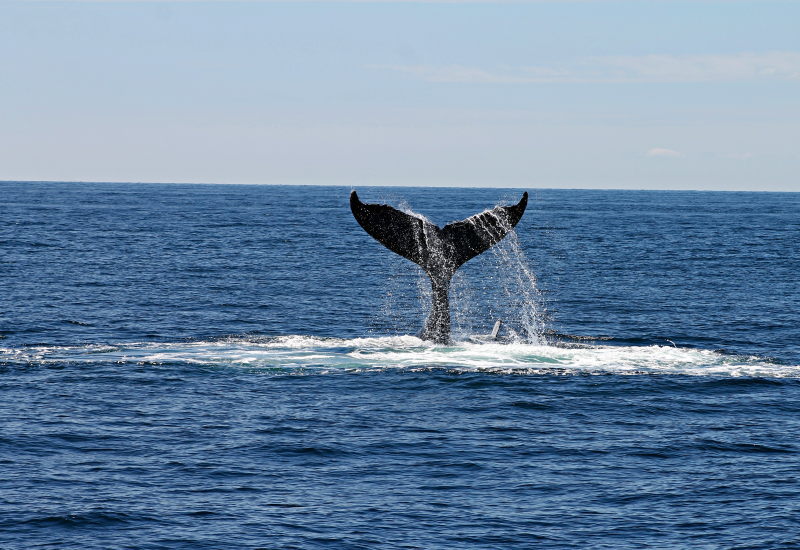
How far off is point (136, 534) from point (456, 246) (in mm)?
10496

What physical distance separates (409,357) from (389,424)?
5.06 meters

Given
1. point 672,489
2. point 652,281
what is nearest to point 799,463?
point 672,489

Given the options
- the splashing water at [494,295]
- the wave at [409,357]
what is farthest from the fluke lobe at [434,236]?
the wave at [409,357]

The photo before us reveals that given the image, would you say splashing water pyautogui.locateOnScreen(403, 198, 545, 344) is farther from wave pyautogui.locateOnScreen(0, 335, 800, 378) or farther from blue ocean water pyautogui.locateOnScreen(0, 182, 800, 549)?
wave pyautogui.locateOnScreen(0, 335, 800, 378)

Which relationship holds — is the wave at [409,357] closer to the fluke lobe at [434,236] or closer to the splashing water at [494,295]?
the fluke lobe at [434,236]

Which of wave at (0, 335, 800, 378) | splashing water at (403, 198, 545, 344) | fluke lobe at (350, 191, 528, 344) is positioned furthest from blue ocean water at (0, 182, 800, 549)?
fluke lobe at (350, 191, 528, 344)

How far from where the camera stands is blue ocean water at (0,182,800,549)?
1417cm

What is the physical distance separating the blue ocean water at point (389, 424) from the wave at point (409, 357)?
11 centimetres

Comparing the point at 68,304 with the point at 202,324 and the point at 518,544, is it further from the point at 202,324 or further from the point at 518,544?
the point at 518,544

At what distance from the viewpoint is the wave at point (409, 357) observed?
76.1 ft

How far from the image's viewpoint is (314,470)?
1638 centimetres

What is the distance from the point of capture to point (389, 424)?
18875 mm

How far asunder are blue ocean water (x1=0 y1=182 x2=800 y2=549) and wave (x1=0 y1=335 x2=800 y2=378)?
0.11m

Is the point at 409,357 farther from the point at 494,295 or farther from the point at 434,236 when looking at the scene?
the point at 494,295
